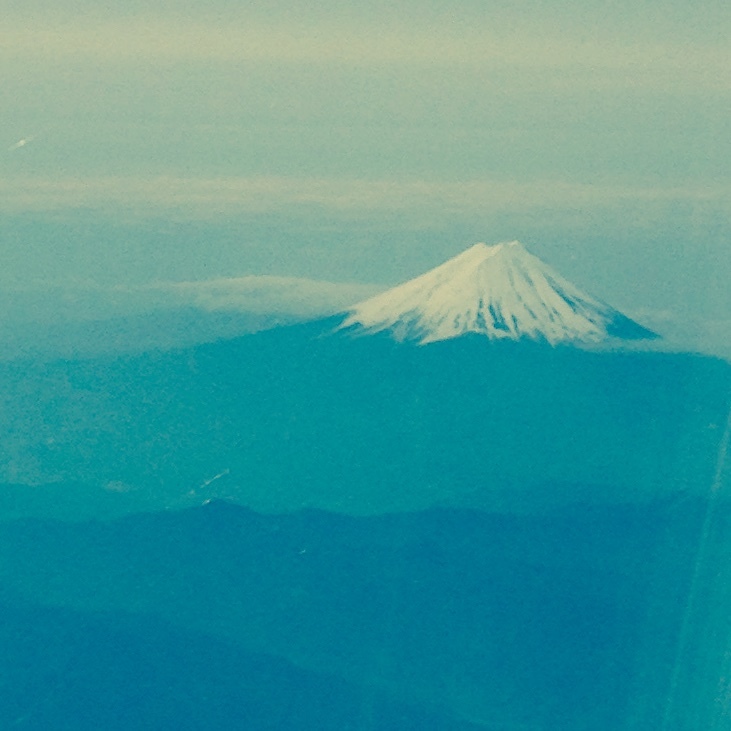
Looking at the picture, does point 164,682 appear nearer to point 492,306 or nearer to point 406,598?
point 406,598

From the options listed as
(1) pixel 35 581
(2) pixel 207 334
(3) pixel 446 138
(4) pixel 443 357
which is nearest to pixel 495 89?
(3) pixel 446 138

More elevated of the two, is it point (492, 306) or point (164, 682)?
point (492, 306)

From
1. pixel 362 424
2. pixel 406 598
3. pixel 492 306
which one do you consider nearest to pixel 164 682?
pixel 406 598

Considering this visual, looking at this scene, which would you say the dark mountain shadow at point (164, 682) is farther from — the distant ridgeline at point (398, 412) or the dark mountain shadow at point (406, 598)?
the distant ridgeline at point (398, 412)

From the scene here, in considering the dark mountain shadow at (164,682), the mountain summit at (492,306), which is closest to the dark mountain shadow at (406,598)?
the dark mountain shadow at (164,682)

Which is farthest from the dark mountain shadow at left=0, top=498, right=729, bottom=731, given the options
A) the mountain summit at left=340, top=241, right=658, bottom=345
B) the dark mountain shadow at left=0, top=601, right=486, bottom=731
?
the mountain summit at left=340, top=241, right=658, bottom=345

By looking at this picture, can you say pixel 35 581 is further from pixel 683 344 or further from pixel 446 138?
pixel 683 344

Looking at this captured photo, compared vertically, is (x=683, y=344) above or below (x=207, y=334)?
above
